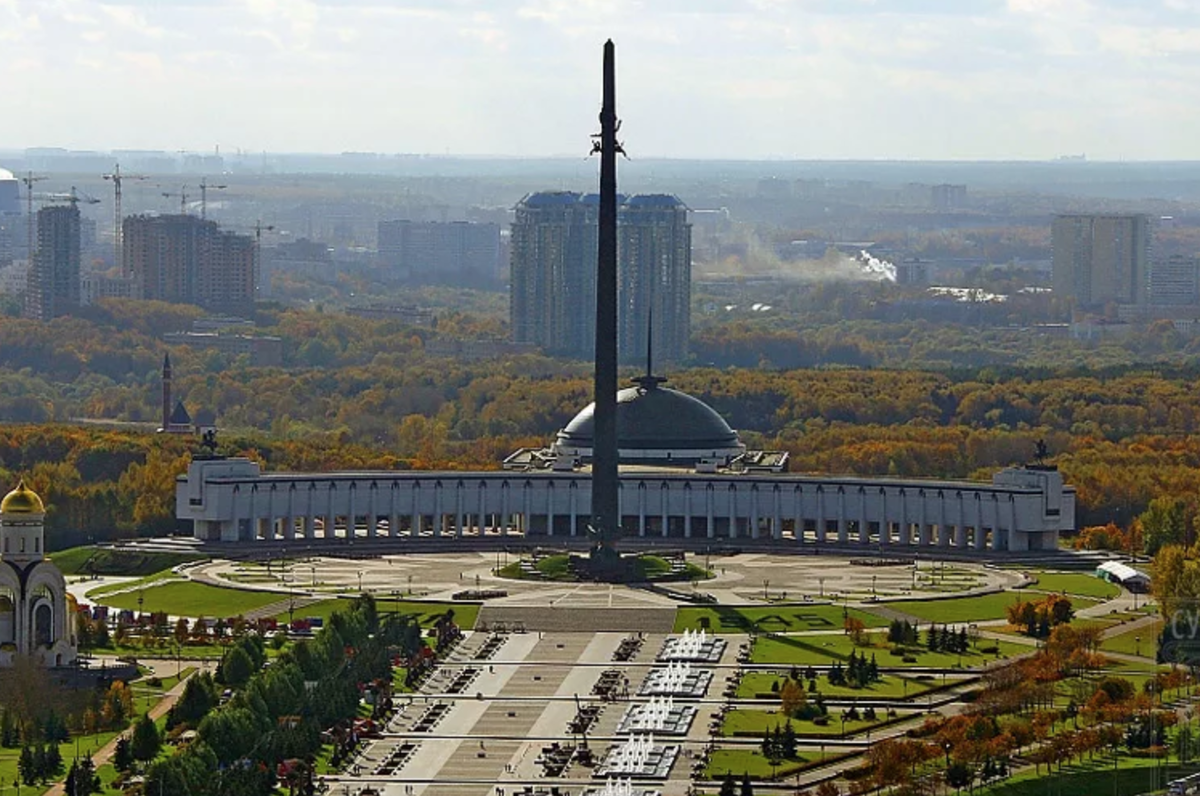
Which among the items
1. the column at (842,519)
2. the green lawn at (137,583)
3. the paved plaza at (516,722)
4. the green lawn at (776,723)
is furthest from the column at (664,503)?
the green lawn at (776,723)

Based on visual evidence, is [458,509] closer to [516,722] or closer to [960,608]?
[960,608]

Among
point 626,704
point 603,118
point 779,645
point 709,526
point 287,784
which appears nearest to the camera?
point 287,784

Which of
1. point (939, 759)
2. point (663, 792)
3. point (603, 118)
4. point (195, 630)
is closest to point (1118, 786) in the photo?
point (939, 759)

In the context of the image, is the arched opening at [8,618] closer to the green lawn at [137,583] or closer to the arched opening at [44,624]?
the arched opening at [44,624]

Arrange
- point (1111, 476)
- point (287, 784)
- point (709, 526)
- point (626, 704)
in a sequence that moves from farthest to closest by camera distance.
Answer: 1. point (1111, 476)
2. point (709, 526)
3. point (626, 704)
4. point (287, 784)

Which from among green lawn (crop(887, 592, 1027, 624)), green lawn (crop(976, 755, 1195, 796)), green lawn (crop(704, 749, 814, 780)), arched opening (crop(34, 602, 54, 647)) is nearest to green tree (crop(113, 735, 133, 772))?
green lawn (crop(704, 749, 814, 780))

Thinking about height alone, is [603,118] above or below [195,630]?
above

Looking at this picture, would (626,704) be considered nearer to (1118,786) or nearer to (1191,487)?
(1118,786)

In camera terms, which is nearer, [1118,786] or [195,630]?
[1118,786]
